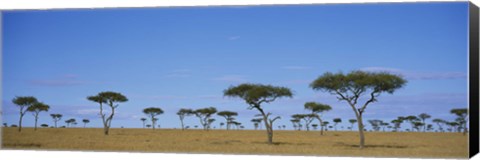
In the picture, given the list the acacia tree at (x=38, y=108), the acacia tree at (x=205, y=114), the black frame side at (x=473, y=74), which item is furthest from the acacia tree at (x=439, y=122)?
the acacia tree at (x=38, y=108)

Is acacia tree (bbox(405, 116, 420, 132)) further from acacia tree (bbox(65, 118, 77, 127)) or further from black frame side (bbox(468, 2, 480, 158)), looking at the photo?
acacia tree (bbox(65, 118, 77, 127))

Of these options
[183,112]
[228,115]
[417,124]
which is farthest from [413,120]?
[183,112]

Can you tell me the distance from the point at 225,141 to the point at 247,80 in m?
1.96

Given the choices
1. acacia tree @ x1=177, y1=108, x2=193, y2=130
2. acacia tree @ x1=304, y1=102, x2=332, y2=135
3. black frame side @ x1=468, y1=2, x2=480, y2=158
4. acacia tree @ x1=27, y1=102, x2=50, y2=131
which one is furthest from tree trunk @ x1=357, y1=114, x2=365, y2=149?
acacia tree @ x1=27, y1=102, x2=50, y2=131

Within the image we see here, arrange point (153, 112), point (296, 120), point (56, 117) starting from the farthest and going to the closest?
point (56, 117) → point (153, 112) → point (296, 120)

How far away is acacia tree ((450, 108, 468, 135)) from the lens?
22.4 meters

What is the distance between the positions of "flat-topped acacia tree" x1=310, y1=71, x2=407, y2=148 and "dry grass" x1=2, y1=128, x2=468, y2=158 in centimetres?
81

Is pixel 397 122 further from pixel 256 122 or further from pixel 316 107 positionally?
pixel 256 122

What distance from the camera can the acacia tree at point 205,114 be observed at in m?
25.6

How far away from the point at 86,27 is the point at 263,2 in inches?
187

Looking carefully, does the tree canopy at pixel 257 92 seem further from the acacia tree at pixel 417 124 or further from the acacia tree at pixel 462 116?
the acacia tree at pixel 462 116

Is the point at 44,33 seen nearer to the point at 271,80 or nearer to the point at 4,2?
the point at 4,2

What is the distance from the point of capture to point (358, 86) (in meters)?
24.7

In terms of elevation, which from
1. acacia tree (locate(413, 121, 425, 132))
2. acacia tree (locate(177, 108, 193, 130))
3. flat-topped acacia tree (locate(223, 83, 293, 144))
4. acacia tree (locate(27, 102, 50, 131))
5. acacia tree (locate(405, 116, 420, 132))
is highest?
flat-topped acacia tree (locate(223, 83, 293, 144))
